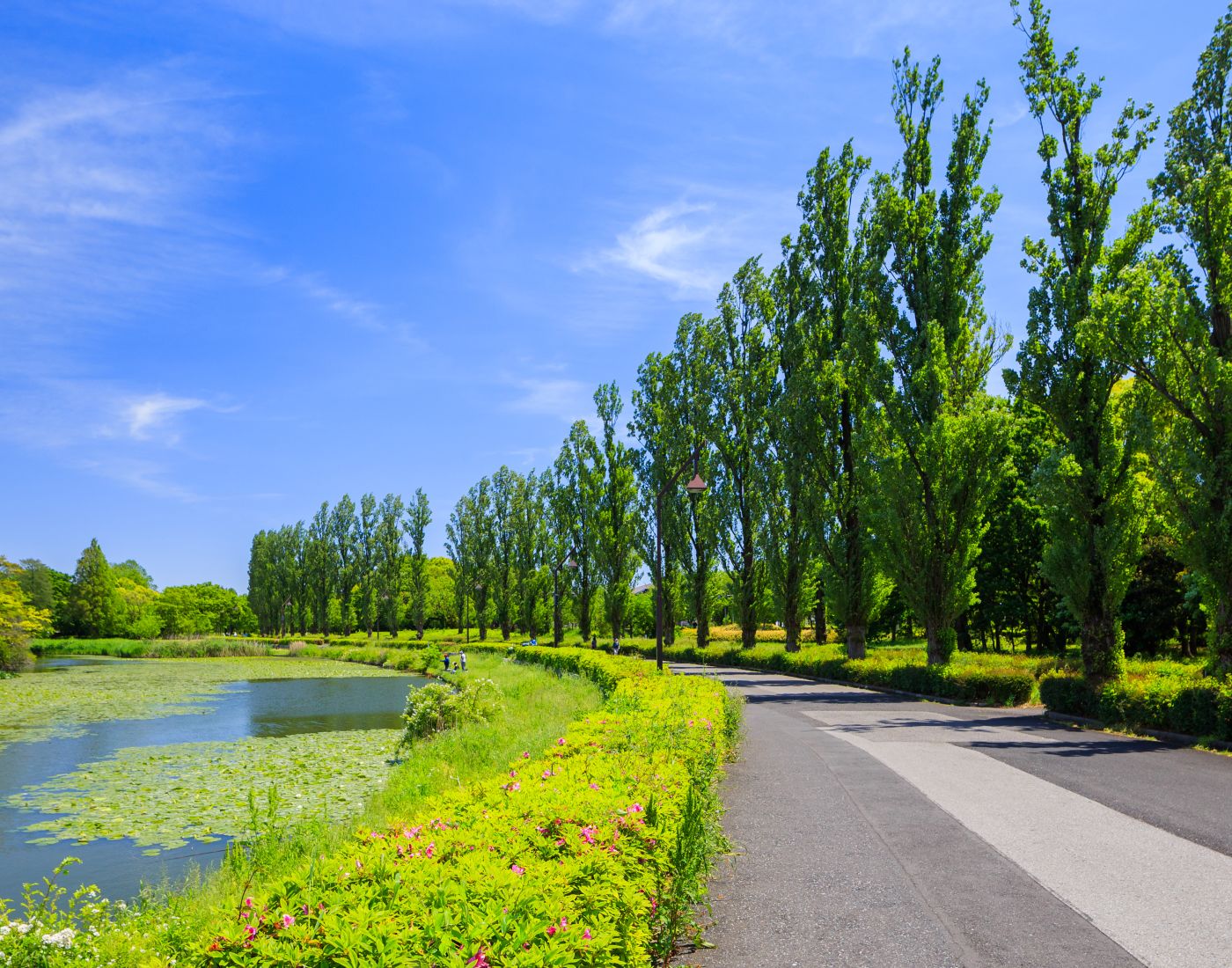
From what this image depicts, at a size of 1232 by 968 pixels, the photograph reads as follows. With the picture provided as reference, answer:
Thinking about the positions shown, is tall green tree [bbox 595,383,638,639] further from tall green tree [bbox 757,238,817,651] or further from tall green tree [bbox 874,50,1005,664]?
tall green tree [bbox 874,50,1005,664]

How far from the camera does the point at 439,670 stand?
39.3m

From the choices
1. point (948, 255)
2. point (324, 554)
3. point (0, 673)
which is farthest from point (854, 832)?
point (324, 554)

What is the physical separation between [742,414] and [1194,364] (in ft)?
72.5

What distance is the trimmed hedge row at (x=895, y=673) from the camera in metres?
18.7

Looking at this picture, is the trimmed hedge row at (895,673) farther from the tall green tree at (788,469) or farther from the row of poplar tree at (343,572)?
the row of poplar tree at (343,572)

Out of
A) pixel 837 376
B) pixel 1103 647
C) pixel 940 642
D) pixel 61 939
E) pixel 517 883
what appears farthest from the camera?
pixel 837 376

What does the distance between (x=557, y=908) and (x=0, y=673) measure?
45.6 m

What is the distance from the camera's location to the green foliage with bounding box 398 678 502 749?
725 inches

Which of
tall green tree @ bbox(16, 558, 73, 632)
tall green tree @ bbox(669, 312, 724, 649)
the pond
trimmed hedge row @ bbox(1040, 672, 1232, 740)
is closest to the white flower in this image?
the pond

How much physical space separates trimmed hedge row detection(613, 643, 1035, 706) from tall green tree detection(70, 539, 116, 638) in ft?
224

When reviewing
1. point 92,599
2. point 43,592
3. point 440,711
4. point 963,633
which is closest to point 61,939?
point 440,711

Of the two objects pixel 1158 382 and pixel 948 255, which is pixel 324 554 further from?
pixel 1158 382

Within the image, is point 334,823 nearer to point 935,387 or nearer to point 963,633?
point 935,387

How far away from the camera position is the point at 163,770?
1438 cm
